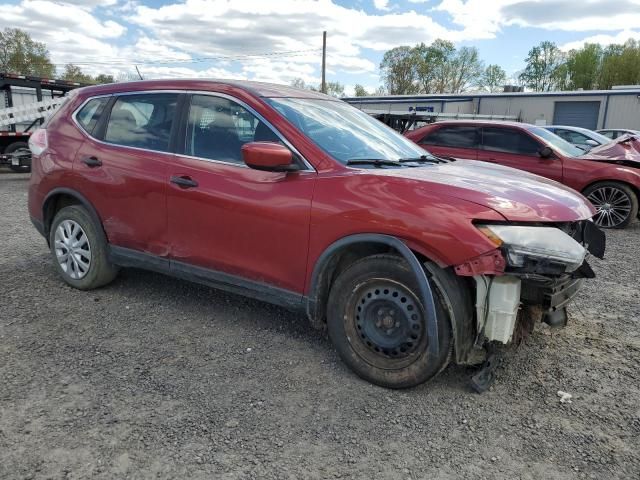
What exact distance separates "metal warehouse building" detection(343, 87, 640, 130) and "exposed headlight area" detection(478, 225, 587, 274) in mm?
25534

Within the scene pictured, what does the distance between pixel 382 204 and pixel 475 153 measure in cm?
654

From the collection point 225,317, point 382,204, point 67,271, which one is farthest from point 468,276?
point 67,271

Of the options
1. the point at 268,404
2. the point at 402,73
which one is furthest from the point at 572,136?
the point at 402,73

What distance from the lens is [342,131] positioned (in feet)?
11.6

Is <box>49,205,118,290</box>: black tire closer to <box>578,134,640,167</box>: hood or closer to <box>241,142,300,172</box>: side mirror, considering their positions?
<box>241,142,300,172</box>: side mirror

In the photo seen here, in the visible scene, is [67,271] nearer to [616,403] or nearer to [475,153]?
[616,403]


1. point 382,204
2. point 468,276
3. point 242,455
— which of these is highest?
point 382,204

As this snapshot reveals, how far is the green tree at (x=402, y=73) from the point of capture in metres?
64.1

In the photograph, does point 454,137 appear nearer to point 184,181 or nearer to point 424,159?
point 424,159

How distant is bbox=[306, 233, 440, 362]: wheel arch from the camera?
8.84 feet

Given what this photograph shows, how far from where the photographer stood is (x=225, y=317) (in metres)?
3.97

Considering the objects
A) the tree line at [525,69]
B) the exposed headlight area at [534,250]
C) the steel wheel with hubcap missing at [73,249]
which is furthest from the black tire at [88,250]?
the tree line at [525,69]

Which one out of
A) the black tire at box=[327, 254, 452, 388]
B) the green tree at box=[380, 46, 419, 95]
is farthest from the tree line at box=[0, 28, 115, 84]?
the black tire at box=[327, 254, 452, 388]

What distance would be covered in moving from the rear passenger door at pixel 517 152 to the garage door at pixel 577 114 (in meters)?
26.5
